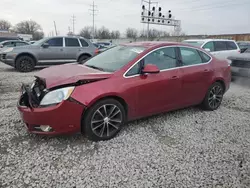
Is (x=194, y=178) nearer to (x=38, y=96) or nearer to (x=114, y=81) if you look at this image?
(x=114, y=81)

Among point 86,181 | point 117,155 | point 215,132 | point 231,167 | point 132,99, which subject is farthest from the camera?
point 215,132

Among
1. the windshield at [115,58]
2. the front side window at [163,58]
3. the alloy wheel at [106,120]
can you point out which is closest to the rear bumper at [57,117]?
the alloy wheel at [106,120]

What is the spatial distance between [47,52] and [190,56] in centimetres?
701

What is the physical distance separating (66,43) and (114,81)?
7289 mm

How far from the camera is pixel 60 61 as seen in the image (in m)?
9.29

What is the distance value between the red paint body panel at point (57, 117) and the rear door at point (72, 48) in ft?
22.9

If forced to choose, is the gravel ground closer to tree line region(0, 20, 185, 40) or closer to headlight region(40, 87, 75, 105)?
headlight region(40, 87, 75, 105)

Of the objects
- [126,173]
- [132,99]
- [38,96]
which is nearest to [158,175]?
[126,173]

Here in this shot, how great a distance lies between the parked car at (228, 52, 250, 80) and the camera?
260 inches

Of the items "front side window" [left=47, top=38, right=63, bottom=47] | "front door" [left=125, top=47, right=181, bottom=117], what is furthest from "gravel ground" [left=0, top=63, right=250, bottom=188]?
"front side window" [left=47, top=38, right=63, bottom=47]

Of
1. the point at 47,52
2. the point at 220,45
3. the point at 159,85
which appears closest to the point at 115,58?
the point at 159,85

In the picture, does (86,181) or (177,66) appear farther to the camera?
(177,66)

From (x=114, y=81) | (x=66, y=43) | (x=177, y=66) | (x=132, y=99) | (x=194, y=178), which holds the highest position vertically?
(x=66, y=43)

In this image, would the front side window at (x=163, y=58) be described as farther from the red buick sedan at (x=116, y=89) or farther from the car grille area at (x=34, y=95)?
the car grille area at (x=34, y=95)
